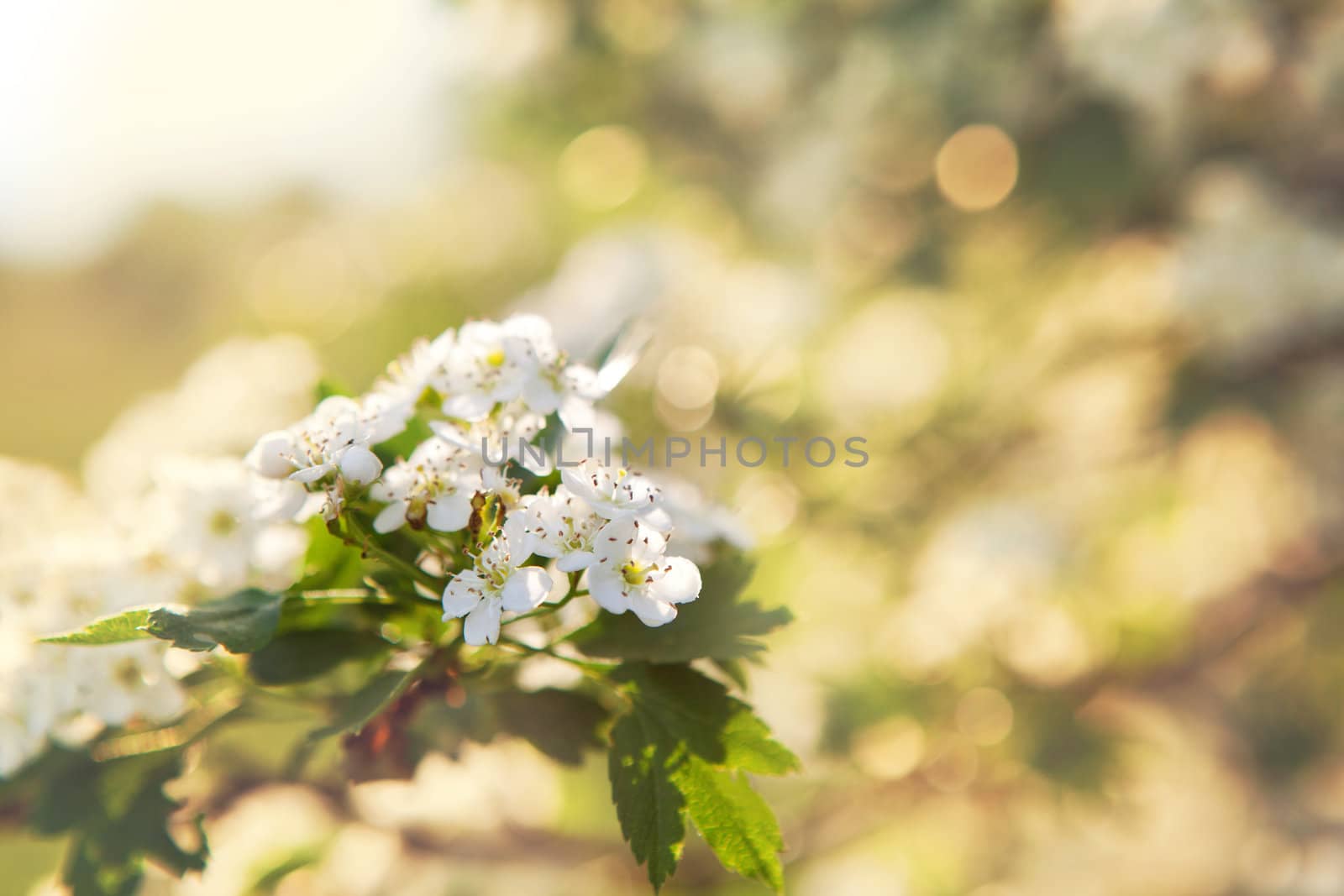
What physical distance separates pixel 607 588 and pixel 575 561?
28 mm

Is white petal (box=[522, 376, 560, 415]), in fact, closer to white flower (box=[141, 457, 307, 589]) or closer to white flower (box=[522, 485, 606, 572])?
white flower (box=[522, 485, 606, 572])

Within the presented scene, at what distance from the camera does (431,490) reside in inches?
22.2

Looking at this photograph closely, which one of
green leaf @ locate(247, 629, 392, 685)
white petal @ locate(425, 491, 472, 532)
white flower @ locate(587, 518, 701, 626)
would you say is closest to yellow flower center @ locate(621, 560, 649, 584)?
white flower @ locate(587, 518, 701, 626)

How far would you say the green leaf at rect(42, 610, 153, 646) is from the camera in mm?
526

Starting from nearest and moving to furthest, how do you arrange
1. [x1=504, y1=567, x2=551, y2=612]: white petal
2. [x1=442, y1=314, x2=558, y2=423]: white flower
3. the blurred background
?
[x1=504, y1=567, x2=551, y2=612]: white petal → [x1=442, y1=314, x2=558, y2=423]: white flower → the blurred background

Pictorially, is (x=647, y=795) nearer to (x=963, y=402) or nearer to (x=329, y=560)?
(x=329, y=560)

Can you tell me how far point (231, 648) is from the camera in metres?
0.54

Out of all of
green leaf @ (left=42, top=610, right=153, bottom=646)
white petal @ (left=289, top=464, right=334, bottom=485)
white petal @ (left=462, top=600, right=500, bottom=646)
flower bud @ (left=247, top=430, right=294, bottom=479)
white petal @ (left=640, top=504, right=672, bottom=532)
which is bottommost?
green leaf @ (left=42, top=610, right=153, bottom=646)

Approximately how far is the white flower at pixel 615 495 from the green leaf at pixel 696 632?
79mm

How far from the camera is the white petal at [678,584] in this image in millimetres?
534

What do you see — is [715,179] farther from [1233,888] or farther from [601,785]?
[1233,888]

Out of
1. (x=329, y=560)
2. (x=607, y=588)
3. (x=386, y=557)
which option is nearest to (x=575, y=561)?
(x=607, y=588)

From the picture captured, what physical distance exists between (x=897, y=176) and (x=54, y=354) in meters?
8.75

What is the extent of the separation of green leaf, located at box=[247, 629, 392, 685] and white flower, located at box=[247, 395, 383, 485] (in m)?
0.13
